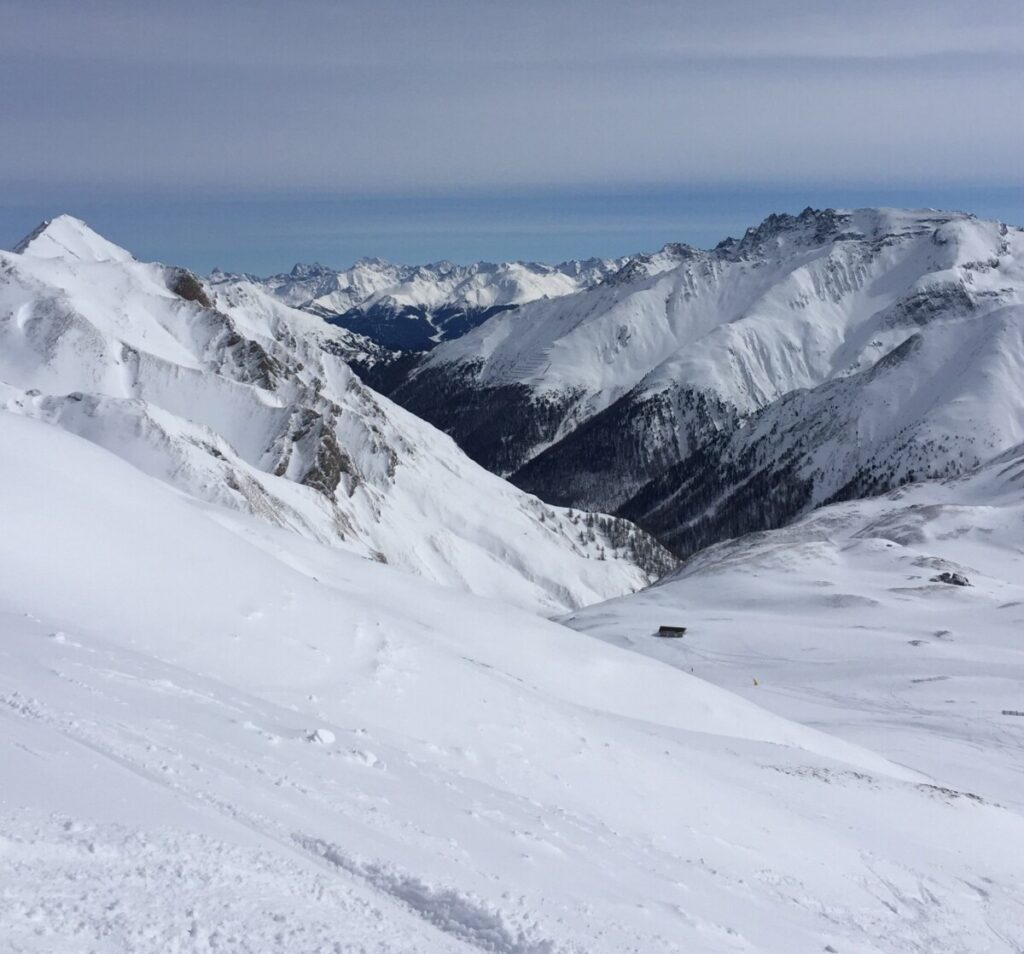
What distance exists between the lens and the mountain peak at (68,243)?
137375mm

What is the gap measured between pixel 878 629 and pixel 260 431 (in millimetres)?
65365

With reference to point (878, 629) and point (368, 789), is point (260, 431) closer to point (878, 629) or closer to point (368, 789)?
point (878, 629)

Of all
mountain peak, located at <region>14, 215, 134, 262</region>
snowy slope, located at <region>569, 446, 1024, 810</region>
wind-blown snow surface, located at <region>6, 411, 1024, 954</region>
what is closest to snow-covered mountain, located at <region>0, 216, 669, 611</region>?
mountain peak, located at <region>14, 215, 134, 262</region>

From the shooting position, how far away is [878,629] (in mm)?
66500

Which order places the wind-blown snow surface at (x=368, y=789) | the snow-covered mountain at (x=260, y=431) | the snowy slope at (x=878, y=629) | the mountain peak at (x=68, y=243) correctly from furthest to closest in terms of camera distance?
the mountain peak at (x=68, y=243), the snow-covered mountain at (x=260, y=431), the snowy slope at (x=878, y=629), the wind-blown snow surface at (x=368, y=789)

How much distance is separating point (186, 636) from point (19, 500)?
19.5 ft

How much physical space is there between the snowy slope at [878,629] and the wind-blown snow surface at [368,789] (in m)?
11.3

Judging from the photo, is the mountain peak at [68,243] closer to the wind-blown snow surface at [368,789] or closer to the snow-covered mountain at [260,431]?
the snow-covered mountain at [260,431]

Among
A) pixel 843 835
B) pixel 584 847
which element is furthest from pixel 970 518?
pixel 584 847

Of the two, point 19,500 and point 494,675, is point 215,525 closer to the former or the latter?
point 19,500

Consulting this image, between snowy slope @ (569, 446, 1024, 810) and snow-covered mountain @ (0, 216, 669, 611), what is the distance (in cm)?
2838

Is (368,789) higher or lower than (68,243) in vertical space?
lower

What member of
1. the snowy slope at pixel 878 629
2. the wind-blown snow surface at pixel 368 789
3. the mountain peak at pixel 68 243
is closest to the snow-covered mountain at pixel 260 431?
the mountain peak at pixel 68 243

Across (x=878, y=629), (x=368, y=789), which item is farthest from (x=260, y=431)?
(x=368, y=789)
